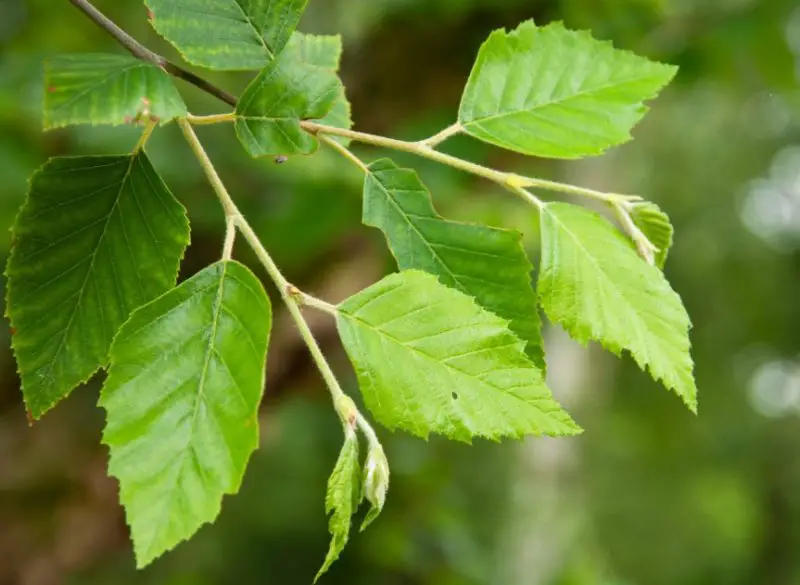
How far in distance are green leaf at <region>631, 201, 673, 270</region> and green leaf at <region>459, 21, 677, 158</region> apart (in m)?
0.07

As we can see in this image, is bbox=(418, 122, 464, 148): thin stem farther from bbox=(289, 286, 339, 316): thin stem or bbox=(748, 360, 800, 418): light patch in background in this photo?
bbox=(748, 360, 800, 418): light patch in background

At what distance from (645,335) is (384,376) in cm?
23

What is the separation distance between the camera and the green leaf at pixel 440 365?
2.06ft

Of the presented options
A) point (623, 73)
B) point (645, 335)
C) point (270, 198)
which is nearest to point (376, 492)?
point (645, 335)

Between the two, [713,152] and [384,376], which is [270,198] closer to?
[384,376]

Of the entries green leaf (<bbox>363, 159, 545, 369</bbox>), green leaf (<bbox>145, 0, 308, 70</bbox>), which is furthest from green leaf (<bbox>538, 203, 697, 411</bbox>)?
green leaf (<bbox>145, 0, 308, 70</bbox>)

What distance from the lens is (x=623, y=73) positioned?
0.82 metres

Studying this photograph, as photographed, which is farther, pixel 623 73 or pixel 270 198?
pixel 270 198

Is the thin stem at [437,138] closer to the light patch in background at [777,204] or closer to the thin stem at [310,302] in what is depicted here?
the thin stem at [310,302]

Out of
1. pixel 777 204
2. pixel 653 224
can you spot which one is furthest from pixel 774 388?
pixel 653 224

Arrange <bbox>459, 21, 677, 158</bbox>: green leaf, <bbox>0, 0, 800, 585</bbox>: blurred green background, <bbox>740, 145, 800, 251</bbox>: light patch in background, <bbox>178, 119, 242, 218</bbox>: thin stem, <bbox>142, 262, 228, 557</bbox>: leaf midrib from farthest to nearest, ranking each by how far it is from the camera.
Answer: <bbox>740, 145, 800, 251</bbox>: light patch in background < <bbox>0, 0, 800, 585</bbox>: blurred green background < <bbox>459, 21, 677, 158</bbox>: green leaf < <bbox>178, 119, 242, 218</bbox>: thin stem < <bbox>142, 262, 228, 557</bbox>: leaf midrib

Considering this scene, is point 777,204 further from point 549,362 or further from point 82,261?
point 82,261

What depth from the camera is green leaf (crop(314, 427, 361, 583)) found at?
579 millimetres

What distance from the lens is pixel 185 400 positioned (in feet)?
2.02
